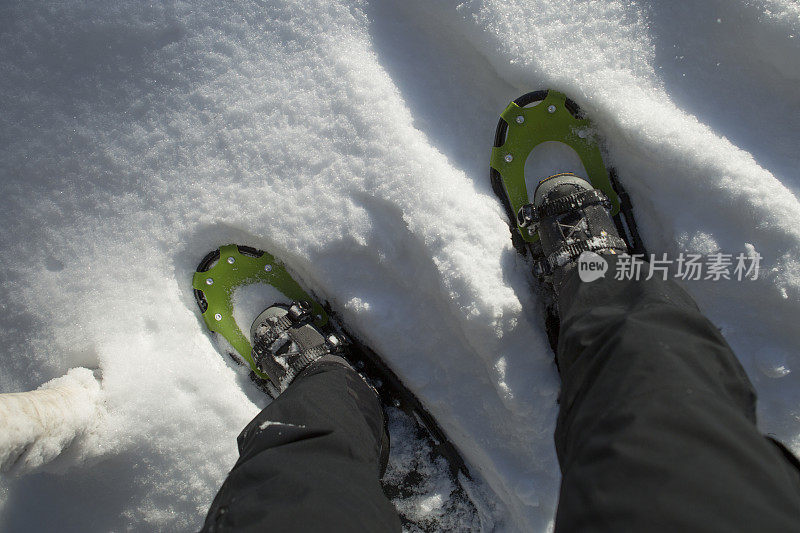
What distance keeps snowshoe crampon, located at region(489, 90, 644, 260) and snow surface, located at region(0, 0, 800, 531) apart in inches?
1.7

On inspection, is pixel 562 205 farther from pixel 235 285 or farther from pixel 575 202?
pixel 235 285

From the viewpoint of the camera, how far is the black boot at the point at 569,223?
4.79 ft

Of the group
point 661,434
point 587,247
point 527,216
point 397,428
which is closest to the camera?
point 661,434

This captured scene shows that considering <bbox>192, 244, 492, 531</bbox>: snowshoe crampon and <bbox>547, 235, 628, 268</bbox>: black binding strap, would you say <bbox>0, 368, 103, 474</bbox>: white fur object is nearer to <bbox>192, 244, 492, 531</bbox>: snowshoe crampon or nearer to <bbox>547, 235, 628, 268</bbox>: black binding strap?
<bbox>192, 244, 492, 531</bbox>: snowshoe crampon

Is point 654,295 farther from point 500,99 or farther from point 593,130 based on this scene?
point 500,99

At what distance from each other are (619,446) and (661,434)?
7 centimetres

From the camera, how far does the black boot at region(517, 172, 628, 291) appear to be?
1459mm

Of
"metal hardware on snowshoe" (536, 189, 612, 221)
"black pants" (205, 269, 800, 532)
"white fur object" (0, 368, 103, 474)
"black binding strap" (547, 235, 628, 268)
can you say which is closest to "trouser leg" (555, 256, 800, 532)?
"black pants" (205, 269, 800, 532)

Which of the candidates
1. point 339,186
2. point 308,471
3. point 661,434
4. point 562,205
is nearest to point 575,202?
point 562,205

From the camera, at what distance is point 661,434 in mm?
810

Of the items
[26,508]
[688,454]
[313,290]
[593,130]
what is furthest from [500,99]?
[26,508]

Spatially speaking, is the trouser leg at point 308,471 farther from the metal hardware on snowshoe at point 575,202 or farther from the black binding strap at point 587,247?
the metal hardware on snowshoe at point 575,202

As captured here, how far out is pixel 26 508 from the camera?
64.2 inches

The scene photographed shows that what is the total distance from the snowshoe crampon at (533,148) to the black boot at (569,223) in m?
0.06
